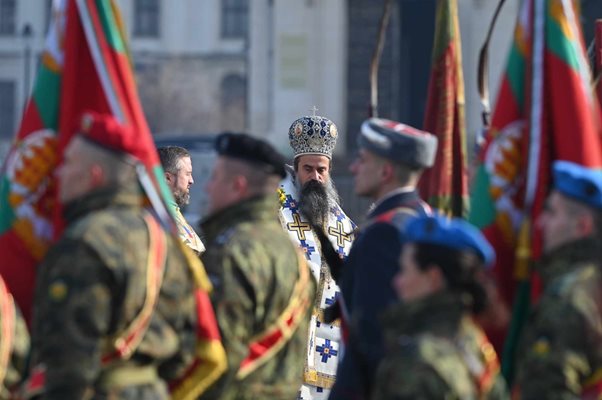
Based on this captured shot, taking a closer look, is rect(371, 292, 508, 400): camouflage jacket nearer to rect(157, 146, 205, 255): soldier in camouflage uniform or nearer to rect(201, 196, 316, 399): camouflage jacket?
rect(201, 196, 316, 399): camouflage jacket

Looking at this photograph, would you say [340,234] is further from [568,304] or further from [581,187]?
[568,304]

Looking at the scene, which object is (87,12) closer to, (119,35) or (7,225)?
(119,35)

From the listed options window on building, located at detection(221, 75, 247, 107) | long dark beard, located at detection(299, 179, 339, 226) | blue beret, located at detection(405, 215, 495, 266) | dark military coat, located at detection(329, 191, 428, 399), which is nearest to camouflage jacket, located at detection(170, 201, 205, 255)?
long dark beard, located at detection(299, 179, 339, 226)

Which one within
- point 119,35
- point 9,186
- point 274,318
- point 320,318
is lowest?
point 320,318

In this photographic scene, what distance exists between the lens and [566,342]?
5898mm

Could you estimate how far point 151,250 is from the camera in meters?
6.29

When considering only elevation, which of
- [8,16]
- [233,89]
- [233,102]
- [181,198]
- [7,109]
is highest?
[181,198]

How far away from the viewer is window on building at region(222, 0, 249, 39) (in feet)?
271

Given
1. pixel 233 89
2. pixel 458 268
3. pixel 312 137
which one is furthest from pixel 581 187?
pixel 233 89

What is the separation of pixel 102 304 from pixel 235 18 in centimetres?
7773

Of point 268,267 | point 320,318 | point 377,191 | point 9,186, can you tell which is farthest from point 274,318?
point 320,318

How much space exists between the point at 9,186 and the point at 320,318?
10.6 feet

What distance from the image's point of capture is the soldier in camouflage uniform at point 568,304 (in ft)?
19.3

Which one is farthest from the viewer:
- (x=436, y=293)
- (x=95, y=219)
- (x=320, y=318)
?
(x=320, y=318)
